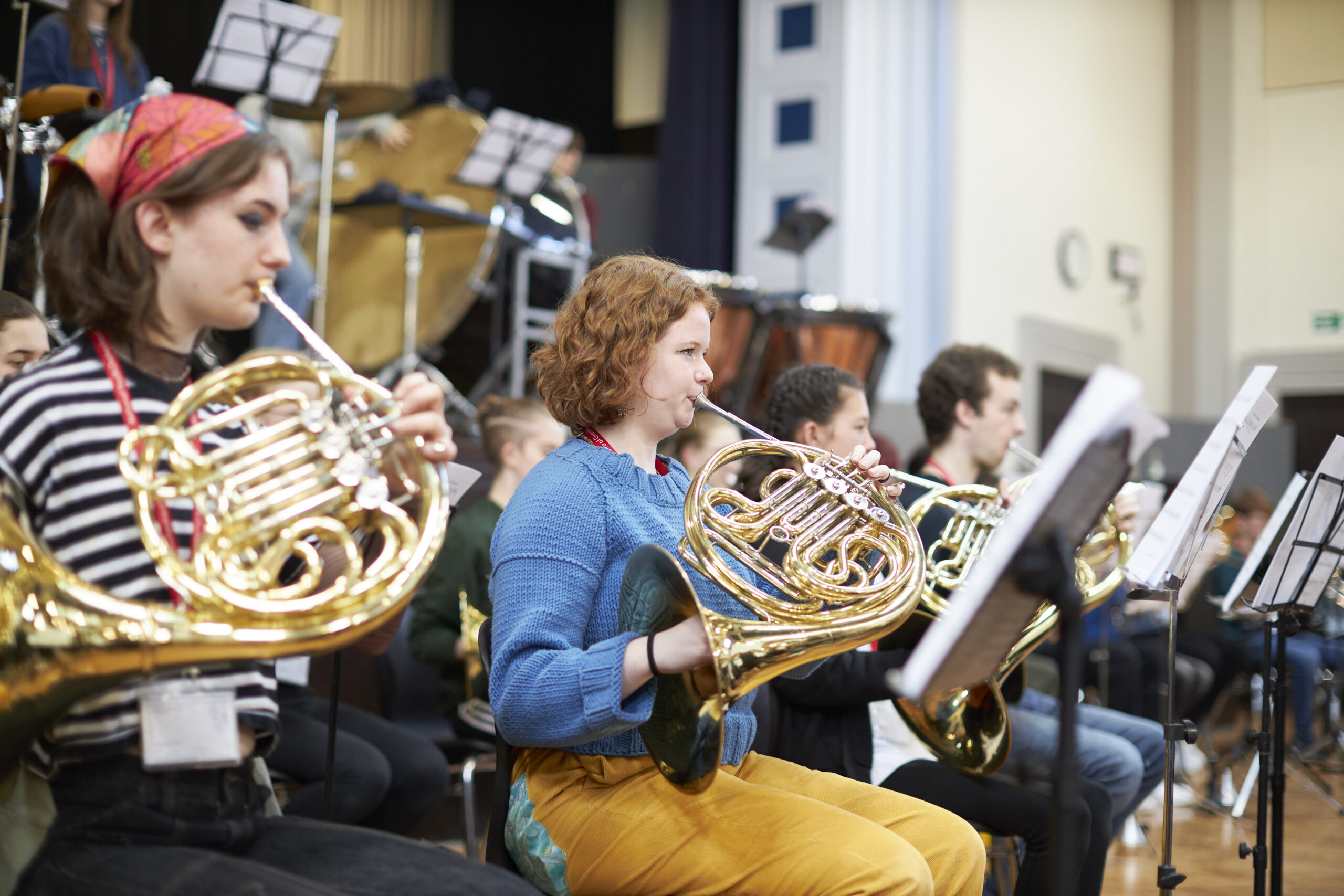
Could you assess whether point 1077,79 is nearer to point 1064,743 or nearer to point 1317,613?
point 1317,613

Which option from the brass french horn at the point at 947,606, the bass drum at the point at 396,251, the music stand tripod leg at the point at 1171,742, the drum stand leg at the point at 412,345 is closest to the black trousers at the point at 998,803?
the brass french horn at the point at 947,606

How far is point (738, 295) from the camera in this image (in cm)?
596

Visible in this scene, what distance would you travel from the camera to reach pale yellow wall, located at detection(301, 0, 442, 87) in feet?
25.2

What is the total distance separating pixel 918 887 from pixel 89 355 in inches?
46.4

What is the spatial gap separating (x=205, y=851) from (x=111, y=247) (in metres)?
0.67

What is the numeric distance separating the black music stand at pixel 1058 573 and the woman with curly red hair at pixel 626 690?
0.87 feet

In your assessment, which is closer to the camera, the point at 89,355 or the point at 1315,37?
the point at 89,355

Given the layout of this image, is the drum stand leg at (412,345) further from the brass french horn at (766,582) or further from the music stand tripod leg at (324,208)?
the brass french horn at (766,582)

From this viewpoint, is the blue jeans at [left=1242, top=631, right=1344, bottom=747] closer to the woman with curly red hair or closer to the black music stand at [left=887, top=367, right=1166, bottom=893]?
the woman with curly red hair

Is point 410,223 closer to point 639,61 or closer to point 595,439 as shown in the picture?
point 595,439

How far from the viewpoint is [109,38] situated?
4113 mm

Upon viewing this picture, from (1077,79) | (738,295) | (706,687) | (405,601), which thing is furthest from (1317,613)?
(405,601)

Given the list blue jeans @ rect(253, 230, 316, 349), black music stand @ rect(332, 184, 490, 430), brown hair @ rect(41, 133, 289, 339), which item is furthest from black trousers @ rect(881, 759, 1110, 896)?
blue jeans @ rect(253, 230, 316, 349)

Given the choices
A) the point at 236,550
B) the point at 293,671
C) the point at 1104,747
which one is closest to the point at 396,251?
the point at 293,671
